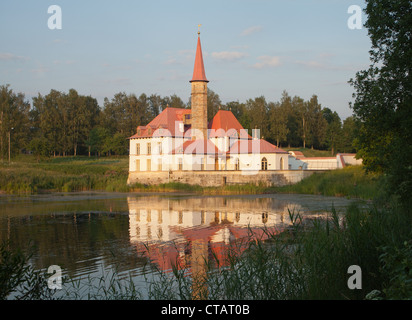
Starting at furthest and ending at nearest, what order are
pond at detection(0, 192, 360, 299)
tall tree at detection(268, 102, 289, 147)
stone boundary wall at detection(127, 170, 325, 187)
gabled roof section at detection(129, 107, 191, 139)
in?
tall tree at detection(268, 102, 289, 147)
gabled roof section at detection(129, 107, 191, 139)
stone boundary wall at detection(127, 170, 325, 187)
pond at detection(0, 192, 360, 299)

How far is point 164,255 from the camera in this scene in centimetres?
1234

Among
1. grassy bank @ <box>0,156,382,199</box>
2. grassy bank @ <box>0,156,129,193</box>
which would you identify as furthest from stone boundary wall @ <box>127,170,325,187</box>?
grassy bank @ <box>0,156,129,193</box>

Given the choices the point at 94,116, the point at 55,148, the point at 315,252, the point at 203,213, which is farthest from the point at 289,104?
the point at 315,252

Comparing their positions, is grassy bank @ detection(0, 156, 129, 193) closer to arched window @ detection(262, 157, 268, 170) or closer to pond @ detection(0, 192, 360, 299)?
pond @ detection(0, 192, 360, 299)

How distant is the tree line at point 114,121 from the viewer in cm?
6650

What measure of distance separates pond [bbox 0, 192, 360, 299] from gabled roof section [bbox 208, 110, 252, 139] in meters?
21.2

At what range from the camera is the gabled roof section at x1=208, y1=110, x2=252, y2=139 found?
4962 cm

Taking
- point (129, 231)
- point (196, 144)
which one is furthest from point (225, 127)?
point (129, 231)

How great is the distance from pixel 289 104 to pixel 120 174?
117 ft

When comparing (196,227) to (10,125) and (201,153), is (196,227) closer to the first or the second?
(201,153)

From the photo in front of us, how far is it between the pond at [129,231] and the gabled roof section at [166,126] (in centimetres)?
2052

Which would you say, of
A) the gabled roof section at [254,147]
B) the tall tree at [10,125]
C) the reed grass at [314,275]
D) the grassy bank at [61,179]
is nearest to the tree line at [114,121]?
the tall tree at [10,125]

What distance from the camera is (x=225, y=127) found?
5031cm
